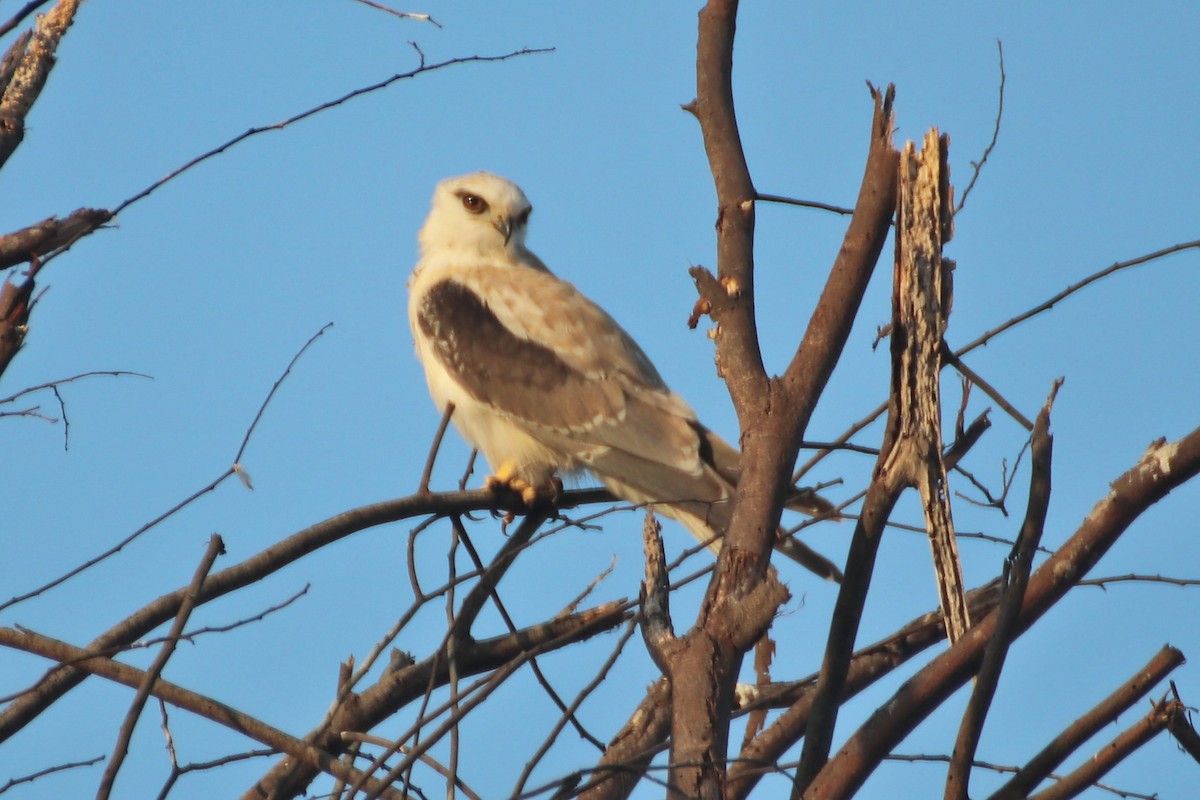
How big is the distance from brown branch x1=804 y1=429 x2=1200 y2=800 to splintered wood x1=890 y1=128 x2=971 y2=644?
0.16 meters

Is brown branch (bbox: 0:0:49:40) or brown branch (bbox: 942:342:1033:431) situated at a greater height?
brown branch (bbox: 0:0:49:40)

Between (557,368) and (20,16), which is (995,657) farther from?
(557,368)

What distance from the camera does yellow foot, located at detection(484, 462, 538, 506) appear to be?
17.9 ft

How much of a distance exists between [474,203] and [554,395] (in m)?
1.46

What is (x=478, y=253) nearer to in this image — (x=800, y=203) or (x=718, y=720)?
(x=800, y=203)

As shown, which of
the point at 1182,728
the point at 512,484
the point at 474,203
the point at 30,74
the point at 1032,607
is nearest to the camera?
the point at 1182,728

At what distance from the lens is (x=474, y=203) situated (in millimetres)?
6797

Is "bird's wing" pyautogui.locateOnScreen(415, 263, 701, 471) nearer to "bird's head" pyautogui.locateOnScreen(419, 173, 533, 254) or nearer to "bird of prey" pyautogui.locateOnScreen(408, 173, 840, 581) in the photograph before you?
"bird of prey" pyautogui.locateOnScreen(408, 173, 840, 581)

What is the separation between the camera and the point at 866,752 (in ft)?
7.83

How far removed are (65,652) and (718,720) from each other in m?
1.75

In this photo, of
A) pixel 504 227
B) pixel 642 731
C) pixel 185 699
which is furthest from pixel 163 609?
pixel 504 227

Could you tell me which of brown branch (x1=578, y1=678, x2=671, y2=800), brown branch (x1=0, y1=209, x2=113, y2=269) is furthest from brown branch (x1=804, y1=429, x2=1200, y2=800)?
brown branch (x1=0, y1=209, x2=113, y2=269)

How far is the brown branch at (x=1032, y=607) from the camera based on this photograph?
95.0 inches

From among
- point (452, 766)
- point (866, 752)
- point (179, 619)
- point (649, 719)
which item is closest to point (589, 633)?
point (649, 719)
